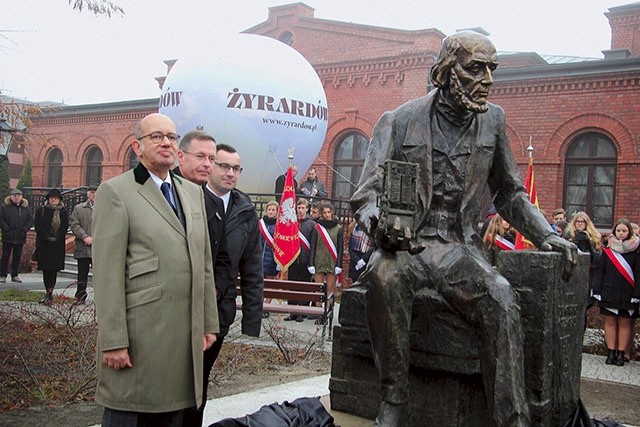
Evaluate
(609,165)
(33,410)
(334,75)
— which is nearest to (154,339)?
(33,410)

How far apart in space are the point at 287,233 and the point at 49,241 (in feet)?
13.6

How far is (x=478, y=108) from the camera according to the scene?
3.51m

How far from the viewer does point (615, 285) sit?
25.9 feet

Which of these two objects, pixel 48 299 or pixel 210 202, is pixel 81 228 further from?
pixel 210 202

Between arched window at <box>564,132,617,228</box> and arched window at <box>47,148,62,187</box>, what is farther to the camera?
arched window at <box>47,148,62,187</box>

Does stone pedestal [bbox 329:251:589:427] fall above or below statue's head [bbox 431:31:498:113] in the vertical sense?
below

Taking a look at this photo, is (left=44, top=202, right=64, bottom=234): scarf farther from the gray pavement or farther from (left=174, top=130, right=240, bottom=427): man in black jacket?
(left=174, top=130, right=240, bottom=427): man in black jacket

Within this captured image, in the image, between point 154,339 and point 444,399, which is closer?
point 154,339

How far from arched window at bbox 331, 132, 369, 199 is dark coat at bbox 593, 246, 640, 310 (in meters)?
13.9

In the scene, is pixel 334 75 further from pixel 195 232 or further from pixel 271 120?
pixel 195 232

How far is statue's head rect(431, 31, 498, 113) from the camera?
3.51 m

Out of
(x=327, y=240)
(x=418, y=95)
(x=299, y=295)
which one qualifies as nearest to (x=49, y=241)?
(x=327, y=240)

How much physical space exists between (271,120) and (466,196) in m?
10.9

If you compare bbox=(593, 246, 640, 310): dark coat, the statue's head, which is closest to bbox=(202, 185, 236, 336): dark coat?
the statue's head
